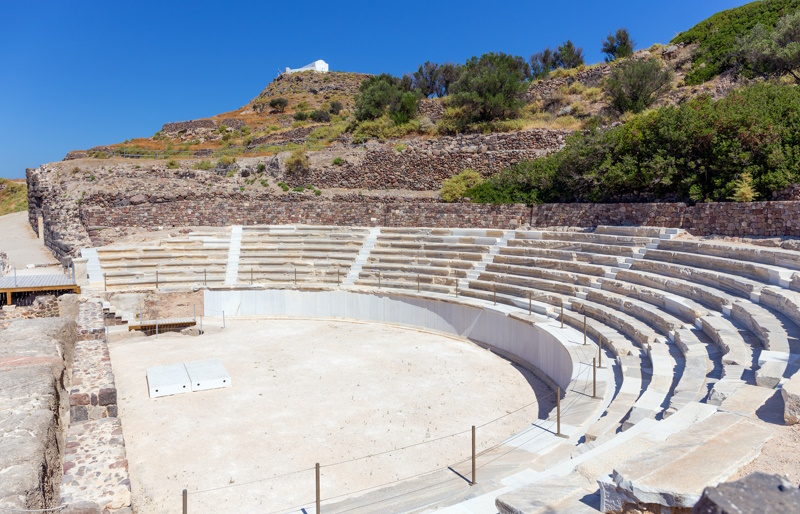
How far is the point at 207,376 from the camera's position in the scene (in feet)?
35.3

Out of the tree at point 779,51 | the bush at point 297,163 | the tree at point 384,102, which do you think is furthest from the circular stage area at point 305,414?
the tree at point 384,102

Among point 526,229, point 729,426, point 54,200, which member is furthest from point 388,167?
point 729,426

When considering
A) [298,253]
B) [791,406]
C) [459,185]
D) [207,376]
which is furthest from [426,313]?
[791,406]

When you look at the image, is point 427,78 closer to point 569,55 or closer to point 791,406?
point 569,55

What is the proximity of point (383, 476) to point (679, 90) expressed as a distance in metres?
24.3

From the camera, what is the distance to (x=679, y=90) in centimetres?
2517

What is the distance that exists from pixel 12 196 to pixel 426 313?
116 ft

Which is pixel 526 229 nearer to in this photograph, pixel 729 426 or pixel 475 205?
pixel 475 205

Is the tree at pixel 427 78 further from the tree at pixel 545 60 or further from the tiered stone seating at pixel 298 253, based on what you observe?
the tiered stone seating at pixel 298 253

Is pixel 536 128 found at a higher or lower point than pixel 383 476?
higher

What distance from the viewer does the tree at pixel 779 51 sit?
20984 millimetres

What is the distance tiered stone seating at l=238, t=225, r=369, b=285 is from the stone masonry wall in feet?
3.09

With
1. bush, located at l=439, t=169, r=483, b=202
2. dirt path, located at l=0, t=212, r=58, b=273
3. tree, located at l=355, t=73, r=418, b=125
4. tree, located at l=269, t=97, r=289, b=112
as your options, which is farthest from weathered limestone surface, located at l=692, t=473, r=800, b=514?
tree, located at l=269, t=97, r=289, b=112

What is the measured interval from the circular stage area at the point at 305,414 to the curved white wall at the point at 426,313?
0.49 m
